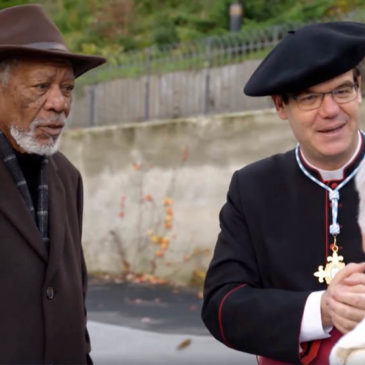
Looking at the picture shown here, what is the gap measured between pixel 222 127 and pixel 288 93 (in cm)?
803

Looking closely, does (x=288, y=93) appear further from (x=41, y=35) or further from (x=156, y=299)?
(x=156, y=299)

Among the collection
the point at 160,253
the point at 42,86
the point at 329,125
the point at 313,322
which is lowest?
the point at 160,253

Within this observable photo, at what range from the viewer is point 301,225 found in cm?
270

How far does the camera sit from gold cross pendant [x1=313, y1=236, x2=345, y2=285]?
2570 millimetres

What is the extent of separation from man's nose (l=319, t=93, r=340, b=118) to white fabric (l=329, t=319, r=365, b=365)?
683 mm

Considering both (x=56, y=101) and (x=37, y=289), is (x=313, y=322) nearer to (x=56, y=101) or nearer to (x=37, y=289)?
(x=37, y=289)

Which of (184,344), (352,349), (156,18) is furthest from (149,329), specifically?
(156,18)

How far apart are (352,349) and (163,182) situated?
30.2 feet

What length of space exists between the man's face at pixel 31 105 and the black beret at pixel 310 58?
37.2 inches

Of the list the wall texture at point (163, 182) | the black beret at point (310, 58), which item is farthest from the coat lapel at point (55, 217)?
the wall texture at point (163, 182)

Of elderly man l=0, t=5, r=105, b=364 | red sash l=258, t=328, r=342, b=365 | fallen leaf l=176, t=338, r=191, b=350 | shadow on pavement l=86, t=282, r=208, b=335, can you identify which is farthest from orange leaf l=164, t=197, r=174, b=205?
red sash l=258, t=328, r=342, b=365

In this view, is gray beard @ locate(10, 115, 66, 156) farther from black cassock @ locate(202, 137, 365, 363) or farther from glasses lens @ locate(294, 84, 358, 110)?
glasses lens @ locate(294, 84, 358, 110)

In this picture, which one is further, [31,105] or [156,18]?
[156,18]

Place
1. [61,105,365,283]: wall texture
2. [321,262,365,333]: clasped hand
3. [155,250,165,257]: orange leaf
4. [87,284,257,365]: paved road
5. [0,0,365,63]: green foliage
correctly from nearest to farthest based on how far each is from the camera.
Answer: [321,262,365,333]: clasped hand
[87,284,257,365]: paved road
[61,105,365,283]: wall texture
[155,250,165,257]: orange leaf
[0,0,365,63]: green foliage
